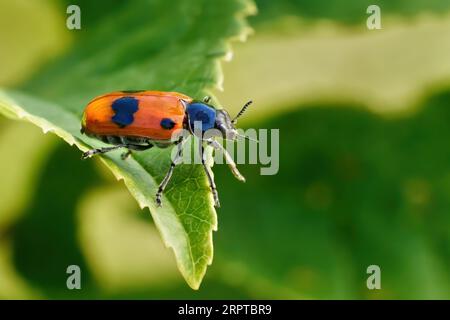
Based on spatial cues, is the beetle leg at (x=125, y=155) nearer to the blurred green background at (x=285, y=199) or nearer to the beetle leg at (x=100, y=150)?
the beetle leg at (x=100, y=150)

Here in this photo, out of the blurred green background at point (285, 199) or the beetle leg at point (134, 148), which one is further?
the blurred green background at point (285, 199)

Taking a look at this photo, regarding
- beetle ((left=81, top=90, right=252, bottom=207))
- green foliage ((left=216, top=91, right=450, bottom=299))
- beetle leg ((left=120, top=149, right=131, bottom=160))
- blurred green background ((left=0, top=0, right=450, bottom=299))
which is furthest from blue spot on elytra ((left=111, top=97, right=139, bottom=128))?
green foliage ((left=216, top=91, right=450, bottom=299))

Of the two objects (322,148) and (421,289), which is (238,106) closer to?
(322,148)

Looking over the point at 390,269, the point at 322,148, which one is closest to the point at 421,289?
the point at 390,269

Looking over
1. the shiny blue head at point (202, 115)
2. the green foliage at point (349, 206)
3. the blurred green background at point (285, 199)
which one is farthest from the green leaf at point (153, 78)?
the green foliage at point (349, 206)

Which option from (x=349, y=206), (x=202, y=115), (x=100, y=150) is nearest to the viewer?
(x=100, y=150)

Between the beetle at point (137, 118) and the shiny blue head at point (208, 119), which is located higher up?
the shiny blue head at point (208, 119)

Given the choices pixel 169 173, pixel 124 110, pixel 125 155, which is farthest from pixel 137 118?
pixel 169 173

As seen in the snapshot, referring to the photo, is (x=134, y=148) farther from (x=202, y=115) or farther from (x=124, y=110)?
(x=202, y=115)
